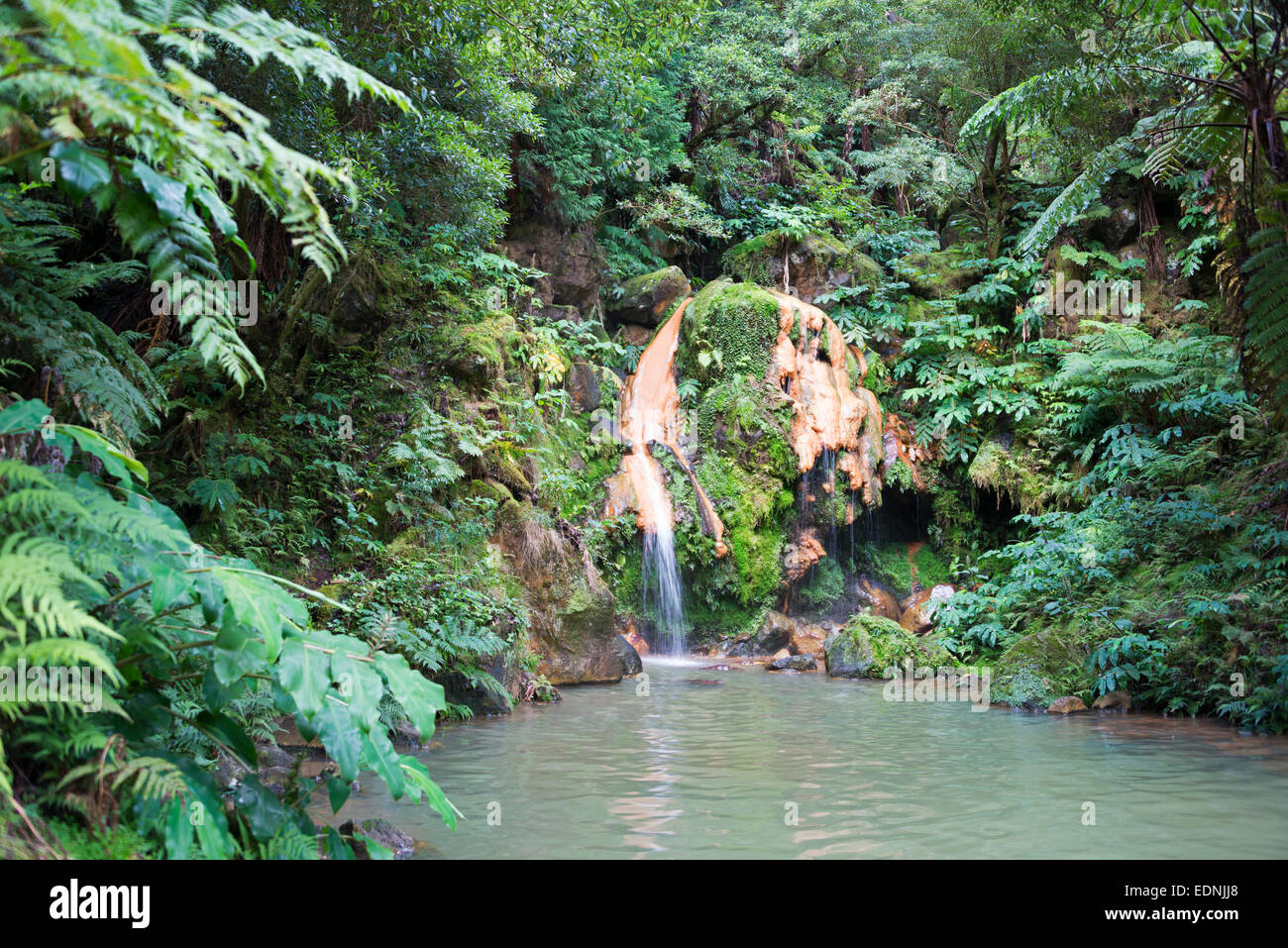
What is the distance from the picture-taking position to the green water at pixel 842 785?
409cm

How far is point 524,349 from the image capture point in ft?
40.1

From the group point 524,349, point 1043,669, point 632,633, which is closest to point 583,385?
point 524,349

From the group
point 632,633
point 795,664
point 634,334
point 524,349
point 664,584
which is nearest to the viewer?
point 795,664

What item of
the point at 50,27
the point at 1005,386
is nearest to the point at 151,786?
the point at 50,27

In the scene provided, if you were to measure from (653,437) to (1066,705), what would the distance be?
7.80 metres

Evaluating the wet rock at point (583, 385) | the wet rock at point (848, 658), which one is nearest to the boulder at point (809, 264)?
the wet rock at point (583, 385)

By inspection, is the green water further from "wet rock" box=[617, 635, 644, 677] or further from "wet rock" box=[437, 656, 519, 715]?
"wet rock" box=[617, 635, 644, 677]

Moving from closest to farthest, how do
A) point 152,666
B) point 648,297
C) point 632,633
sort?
point 152,666 → point 632,633 → point 648,297

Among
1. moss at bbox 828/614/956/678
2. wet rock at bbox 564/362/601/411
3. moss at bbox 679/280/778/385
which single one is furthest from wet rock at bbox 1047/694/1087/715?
wet rock at bbox 564/362/601/411

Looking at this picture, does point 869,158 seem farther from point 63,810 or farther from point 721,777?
point 63,810

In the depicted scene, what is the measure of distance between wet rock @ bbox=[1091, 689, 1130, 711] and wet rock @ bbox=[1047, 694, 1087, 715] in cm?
17

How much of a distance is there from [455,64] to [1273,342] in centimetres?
896

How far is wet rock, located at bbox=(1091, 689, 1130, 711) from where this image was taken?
8.43 metres

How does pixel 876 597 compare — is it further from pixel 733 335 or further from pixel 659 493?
pixel 733 335
